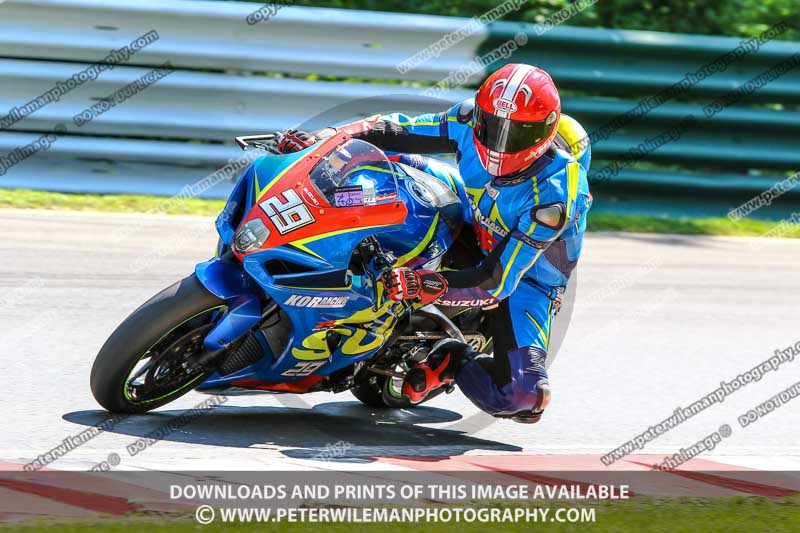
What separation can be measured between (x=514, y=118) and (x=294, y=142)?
959 mm

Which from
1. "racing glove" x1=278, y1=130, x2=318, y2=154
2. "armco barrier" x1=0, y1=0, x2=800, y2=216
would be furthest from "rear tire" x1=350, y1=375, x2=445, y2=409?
"armco barrier" x1=0, y1=0, x2=800, y2=216

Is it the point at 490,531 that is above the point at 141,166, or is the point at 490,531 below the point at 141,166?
below

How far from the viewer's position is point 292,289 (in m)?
4.70

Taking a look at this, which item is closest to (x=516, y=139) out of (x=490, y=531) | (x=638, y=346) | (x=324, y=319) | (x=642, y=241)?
(x=324, y=319)

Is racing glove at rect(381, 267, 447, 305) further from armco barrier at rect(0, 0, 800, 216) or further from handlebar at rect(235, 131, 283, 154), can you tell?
armco barrier at rect(0, 0, 800, 216)

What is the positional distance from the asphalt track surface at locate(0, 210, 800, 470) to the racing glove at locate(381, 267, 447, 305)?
2.24ft

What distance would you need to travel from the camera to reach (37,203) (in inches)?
335

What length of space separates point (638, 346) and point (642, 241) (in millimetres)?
Answer: 2410

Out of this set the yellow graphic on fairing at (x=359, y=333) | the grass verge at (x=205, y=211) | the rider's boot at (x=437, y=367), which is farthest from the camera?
the grass verge at (x=205, y=211)

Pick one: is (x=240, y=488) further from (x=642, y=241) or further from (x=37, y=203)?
(x=642, y=241)

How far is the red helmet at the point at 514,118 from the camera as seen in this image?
4742 mm

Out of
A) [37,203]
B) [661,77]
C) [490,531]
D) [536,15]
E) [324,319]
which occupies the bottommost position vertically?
[490,531]

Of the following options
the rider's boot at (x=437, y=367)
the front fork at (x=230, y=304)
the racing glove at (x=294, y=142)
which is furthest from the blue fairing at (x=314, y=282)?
the rider's boot at (x=437, y=367)

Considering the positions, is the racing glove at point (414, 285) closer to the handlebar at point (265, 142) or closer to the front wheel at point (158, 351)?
the front wheel at point (158, 351)
